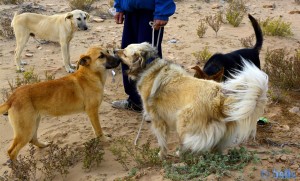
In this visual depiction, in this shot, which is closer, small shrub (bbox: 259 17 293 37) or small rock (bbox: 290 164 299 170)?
small rock (bbox: 290 164 299 170)

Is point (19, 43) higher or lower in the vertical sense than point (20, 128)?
higher

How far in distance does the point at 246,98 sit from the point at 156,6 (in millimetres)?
2118

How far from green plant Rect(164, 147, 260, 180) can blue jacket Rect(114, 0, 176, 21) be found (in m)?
2.01

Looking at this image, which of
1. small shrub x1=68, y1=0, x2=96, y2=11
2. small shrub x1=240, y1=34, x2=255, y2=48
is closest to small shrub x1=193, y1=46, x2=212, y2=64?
small shrub x1=240, y1=34, x2=255, y2=48

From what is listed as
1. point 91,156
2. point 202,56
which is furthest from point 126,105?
point 202,56

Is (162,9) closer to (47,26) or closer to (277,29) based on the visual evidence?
(47,26)

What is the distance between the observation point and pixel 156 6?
502 centimetres

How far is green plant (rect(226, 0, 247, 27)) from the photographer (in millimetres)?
10250

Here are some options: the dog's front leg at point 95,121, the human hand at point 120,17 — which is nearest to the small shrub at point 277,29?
the human hand at point 120,17

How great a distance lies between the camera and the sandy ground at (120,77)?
179 inches

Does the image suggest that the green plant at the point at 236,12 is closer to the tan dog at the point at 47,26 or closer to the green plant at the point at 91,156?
the tan dog at the point at 47,26

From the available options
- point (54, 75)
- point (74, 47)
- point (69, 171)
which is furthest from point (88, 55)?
point (74, 47)

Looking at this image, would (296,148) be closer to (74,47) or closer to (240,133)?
(240,133)

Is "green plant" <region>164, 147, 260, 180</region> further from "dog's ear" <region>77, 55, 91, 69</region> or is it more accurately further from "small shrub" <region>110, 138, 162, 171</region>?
"dog's ear" <region>77, 55, 91, 69</region>
